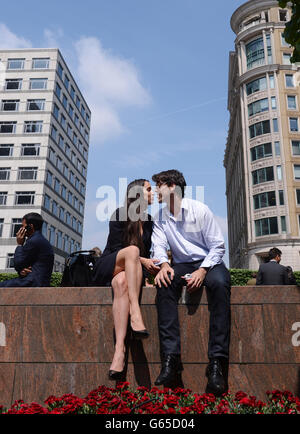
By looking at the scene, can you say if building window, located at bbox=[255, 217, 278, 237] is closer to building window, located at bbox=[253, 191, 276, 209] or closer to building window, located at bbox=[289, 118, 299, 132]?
building window, located at bbox=[253, 191, 276, 209]

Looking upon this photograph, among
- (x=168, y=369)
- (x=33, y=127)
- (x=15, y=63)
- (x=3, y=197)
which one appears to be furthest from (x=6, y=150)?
(x=168, y=369)

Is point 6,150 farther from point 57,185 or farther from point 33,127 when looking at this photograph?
point 57,185

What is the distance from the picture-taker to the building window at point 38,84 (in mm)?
47938

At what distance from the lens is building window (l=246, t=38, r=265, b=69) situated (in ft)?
133

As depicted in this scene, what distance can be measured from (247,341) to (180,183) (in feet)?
6.31

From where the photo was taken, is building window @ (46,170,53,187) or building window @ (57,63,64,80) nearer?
building window @ (46,170,53,187)

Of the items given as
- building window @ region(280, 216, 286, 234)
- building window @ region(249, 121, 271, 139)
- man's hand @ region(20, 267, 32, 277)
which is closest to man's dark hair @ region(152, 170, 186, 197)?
man's hand @ region(20, 267, 32, 277)

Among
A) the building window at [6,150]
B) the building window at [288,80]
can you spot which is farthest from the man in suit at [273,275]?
the building window at [6,150]

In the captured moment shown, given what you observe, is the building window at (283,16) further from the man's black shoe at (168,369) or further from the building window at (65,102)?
the man's black shoe at (168,369)

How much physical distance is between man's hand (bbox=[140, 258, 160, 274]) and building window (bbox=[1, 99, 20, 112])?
161 ft

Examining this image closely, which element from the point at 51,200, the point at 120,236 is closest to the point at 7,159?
the point at 51,200

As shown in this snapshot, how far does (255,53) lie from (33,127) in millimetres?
29243

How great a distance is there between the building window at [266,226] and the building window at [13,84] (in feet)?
119

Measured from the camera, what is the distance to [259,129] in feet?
128
